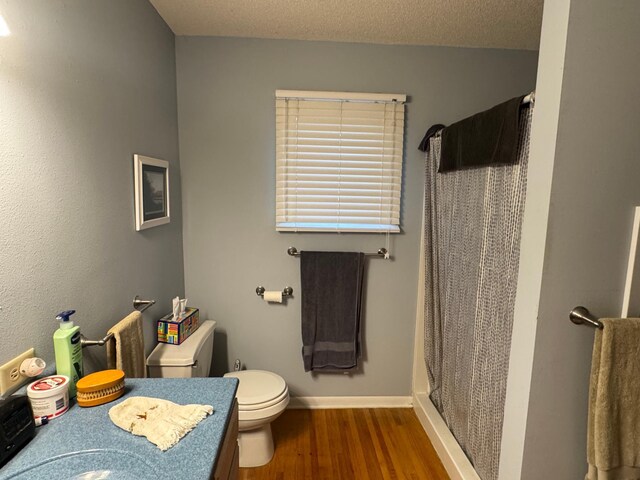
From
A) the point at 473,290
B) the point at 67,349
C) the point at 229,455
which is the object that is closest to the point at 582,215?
the point at 473,290

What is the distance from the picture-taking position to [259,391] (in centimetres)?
196

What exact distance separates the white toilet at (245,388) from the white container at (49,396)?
78 centimetres

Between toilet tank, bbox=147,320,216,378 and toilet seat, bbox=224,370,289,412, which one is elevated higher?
toilet tank, bbox=147,320,216,378

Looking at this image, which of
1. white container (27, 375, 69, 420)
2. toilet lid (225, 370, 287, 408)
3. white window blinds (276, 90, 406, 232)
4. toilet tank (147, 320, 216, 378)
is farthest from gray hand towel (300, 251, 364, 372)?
white container (27, 375, 69, 420)

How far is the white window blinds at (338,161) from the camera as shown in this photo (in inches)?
87.0

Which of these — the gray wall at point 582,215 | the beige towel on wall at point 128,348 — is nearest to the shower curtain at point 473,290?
the gray wall at point 582,215

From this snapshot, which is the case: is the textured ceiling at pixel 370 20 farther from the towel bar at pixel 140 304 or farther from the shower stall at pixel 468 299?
the towel bar at pixel 140 304

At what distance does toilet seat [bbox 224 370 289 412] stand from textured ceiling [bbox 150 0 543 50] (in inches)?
73.2

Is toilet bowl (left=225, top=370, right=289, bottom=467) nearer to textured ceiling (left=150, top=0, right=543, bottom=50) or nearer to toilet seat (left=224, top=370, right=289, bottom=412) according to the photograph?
toilet seat (left=224, top=370, right=289, bottom=412)

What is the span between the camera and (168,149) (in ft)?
6.77

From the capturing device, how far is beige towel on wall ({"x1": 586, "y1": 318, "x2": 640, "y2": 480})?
110cm

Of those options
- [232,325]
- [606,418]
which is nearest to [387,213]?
[232,325]

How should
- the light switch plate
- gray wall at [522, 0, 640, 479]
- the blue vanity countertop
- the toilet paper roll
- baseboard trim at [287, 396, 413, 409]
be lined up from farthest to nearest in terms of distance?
baseboard trim at [287, 396, 413, 409], the toilet paper roll, gray wall at [522, 0, 640, 479], the light switch plate, the blue vanity countertop

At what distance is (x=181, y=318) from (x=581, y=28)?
6.61 feet
